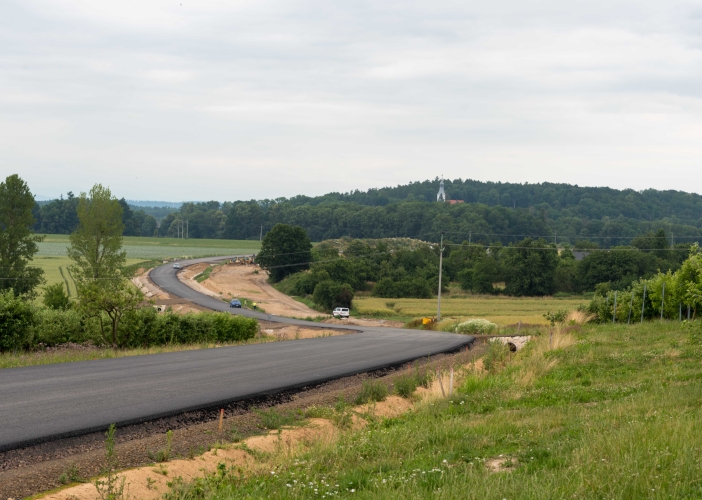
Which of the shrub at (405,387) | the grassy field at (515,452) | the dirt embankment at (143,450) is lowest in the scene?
the shrub at (405,387)

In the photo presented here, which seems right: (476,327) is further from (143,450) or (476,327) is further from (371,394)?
(143,450)

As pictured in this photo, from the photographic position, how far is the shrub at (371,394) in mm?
17980

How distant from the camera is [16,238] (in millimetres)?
62000

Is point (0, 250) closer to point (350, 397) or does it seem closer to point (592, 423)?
point (350, 397)

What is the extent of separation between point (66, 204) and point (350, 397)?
594 ft

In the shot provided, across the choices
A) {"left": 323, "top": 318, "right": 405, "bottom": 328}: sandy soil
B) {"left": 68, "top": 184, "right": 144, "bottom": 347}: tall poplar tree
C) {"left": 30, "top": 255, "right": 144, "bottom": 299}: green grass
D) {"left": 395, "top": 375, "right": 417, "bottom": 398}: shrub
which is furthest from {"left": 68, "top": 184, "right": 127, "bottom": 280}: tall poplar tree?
{"left": 395, "top": 375, "right": 417, "bottom": 398}: shrub

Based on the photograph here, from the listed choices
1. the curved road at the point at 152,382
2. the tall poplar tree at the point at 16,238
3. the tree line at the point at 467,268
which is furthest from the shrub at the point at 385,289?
the curved road at the point at 152,382

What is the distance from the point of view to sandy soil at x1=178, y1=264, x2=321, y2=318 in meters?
83.6

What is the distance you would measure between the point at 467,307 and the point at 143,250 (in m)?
90.2

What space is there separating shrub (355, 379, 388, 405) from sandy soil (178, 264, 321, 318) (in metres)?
56.9

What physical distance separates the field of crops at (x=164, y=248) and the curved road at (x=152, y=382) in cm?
10832

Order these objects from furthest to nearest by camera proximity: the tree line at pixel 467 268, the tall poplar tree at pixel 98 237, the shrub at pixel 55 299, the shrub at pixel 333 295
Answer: the tree line at pixel 467 268
the shrub at pixel 333 295
the tall poplar tree at pixel 98 237
the shrub at pixel 55 299

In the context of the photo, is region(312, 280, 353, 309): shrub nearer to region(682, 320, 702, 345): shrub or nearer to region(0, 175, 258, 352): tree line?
region(0, 175, 258, 352): tree line

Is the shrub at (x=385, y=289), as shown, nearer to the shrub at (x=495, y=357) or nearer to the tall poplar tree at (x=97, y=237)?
the tall poplar tree at (x=97, y=237)
